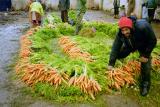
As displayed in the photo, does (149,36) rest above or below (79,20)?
above

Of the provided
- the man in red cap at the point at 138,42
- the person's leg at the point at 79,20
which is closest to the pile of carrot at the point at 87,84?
the man in red cap at the point at 138,42

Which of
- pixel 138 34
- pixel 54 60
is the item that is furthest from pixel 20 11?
pixel 138 34

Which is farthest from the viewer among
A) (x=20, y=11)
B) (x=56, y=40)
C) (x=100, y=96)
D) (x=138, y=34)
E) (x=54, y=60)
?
(x=20, y=11)

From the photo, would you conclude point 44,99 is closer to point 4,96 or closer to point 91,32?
point 4,96

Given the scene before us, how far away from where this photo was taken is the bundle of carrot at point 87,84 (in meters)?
6.53

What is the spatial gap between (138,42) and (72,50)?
2975mm

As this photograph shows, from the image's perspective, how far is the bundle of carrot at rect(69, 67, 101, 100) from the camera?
6.53m

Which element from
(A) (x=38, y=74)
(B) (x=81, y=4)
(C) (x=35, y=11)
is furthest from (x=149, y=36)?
(C) (x=35, y=11)

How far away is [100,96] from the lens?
259 inches

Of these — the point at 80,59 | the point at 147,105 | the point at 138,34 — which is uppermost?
the point at 138,34

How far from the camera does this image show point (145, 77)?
6652 millimetres

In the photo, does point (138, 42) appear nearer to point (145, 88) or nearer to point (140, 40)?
point (140, 40)

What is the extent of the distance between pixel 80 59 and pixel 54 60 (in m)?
0.58

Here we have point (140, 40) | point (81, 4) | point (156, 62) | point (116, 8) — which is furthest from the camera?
point (116, 8)
